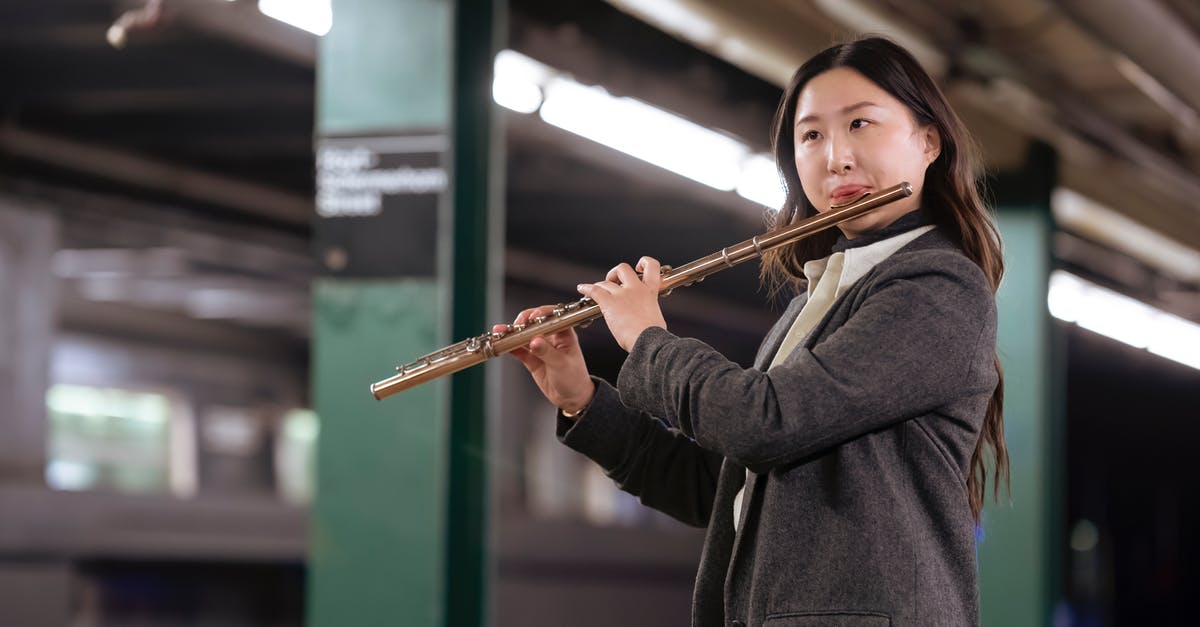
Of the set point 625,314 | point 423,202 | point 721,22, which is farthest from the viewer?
point 721,22

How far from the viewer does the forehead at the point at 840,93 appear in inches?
74.0

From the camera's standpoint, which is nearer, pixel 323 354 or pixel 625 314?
pixel 625 314

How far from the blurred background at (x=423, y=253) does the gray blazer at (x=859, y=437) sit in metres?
Result: 0.75

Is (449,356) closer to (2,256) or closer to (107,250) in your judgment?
(2,256)

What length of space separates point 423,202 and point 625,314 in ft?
8.43

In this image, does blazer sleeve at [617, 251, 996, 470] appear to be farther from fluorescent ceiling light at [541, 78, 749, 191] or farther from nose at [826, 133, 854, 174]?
fluorescent ceiling light at [541, 78, 749, 191]

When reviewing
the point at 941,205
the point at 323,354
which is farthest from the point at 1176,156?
the point at 941,205

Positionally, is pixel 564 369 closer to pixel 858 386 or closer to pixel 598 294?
Result: pixel 598 294

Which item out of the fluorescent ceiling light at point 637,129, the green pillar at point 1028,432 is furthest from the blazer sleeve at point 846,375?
the green pillar at point 1028,432

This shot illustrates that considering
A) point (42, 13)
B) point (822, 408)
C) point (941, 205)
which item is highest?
point (42, 13)

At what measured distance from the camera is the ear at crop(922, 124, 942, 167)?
1.93 metres

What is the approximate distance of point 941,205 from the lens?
1.93 metres

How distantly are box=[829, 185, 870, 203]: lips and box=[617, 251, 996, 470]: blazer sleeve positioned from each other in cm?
17

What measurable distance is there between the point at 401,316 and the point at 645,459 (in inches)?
90.1
